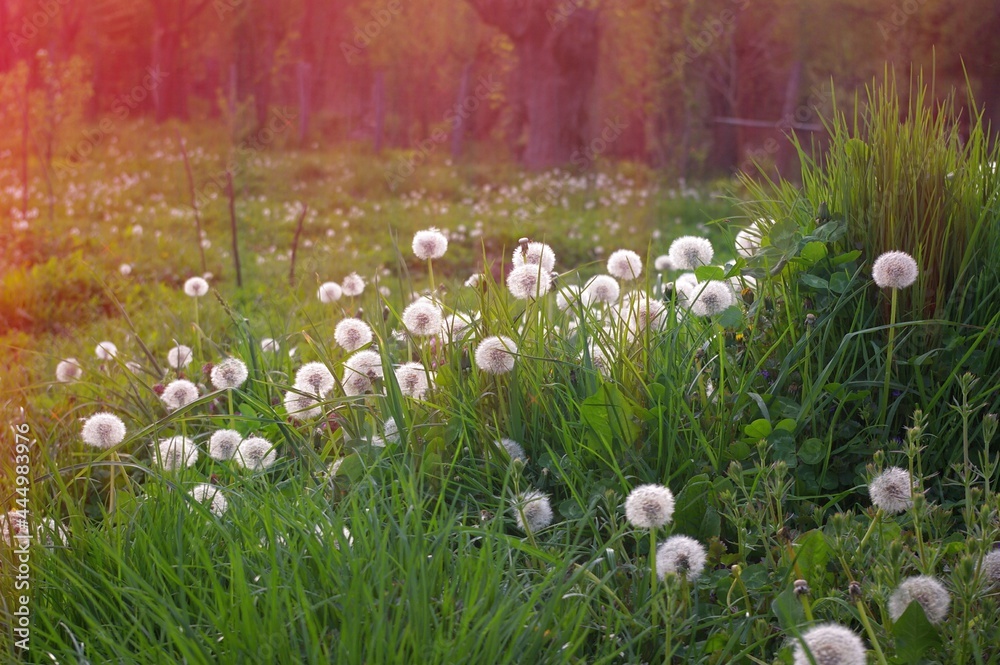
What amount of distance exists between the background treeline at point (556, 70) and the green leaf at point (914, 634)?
6.14 metres

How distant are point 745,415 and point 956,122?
1.15 meters

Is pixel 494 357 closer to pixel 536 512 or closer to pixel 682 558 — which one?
pixel 536 512

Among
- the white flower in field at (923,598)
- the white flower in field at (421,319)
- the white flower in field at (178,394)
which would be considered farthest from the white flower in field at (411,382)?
the white flower in field at (923,598)

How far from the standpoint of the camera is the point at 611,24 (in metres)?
17.5

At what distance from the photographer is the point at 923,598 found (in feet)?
4.96

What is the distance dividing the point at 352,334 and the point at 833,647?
1.69 meters

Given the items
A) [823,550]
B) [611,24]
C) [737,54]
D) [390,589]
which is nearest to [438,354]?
[390,589]

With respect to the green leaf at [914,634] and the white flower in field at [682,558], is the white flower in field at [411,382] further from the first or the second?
the green leaf at [914,634]

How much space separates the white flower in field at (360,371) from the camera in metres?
2.46

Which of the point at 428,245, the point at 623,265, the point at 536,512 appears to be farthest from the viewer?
the point at 623,265

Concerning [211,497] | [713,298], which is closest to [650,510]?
[713,298]

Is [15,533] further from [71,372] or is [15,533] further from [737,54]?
[737,54]

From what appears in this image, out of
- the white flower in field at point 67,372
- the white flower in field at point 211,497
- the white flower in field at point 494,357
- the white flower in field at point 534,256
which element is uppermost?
the white flower in field at point 534,256

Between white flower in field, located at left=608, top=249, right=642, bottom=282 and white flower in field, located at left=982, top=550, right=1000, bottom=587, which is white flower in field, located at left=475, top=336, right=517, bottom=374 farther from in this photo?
white flower in field, located at left=982, top=550, right=1000, bottom=587
